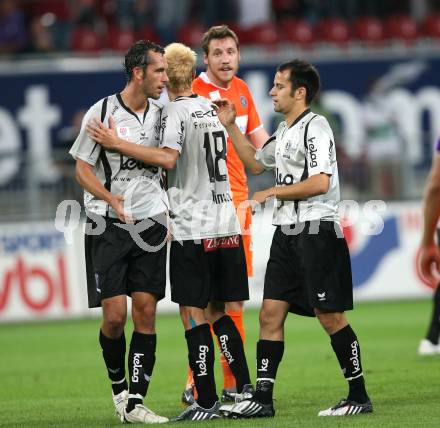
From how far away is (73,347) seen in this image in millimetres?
13781

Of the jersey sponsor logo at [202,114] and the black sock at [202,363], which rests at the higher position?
the jersey sponsor logo at [202,114]

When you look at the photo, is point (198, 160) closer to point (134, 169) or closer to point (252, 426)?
point (134, 169)

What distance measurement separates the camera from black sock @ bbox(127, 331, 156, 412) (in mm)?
7812

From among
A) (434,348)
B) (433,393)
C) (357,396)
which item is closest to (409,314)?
(434,348)

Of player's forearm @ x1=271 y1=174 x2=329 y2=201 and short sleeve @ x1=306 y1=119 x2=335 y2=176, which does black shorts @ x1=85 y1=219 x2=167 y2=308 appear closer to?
player's forearm @ x1=271 y1=174 x2=329 y2=201

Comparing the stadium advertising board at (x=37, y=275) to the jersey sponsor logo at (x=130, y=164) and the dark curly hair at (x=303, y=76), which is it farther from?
the dark curly hair at (x=303, y=76)

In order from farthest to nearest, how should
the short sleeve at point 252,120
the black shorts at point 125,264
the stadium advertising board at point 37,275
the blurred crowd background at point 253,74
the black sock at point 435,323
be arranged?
the blurred crowd background at point 253,74 < the stadium advertising board at point 37,275 < the black sock at point 435,323 < the short sleeve at point 252,120 < the black shorts at point 125,264

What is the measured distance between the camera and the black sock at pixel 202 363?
7812mm

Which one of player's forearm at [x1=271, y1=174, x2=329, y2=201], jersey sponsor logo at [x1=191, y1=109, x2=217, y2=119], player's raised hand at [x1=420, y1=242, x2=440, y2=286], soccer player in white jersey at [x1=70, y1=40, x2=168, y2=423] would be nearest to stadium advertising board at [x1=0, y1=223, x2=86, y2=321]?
soccer player in white jersey at [x1=70, y1=40, x2=168, y2=423]

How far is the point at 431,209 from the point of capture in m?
6.73

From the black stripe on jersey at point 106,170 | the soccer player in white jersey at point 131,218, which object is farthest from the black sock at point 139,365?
the black stripe on jersey at point 106,170

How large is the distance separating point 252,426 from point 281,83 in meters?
2.38

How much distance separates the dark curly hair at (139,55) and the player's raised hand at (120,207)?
855mm

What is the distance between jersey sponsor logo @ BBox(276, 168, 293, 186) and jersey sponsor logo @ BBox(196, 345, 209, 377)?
1252 millimetres
